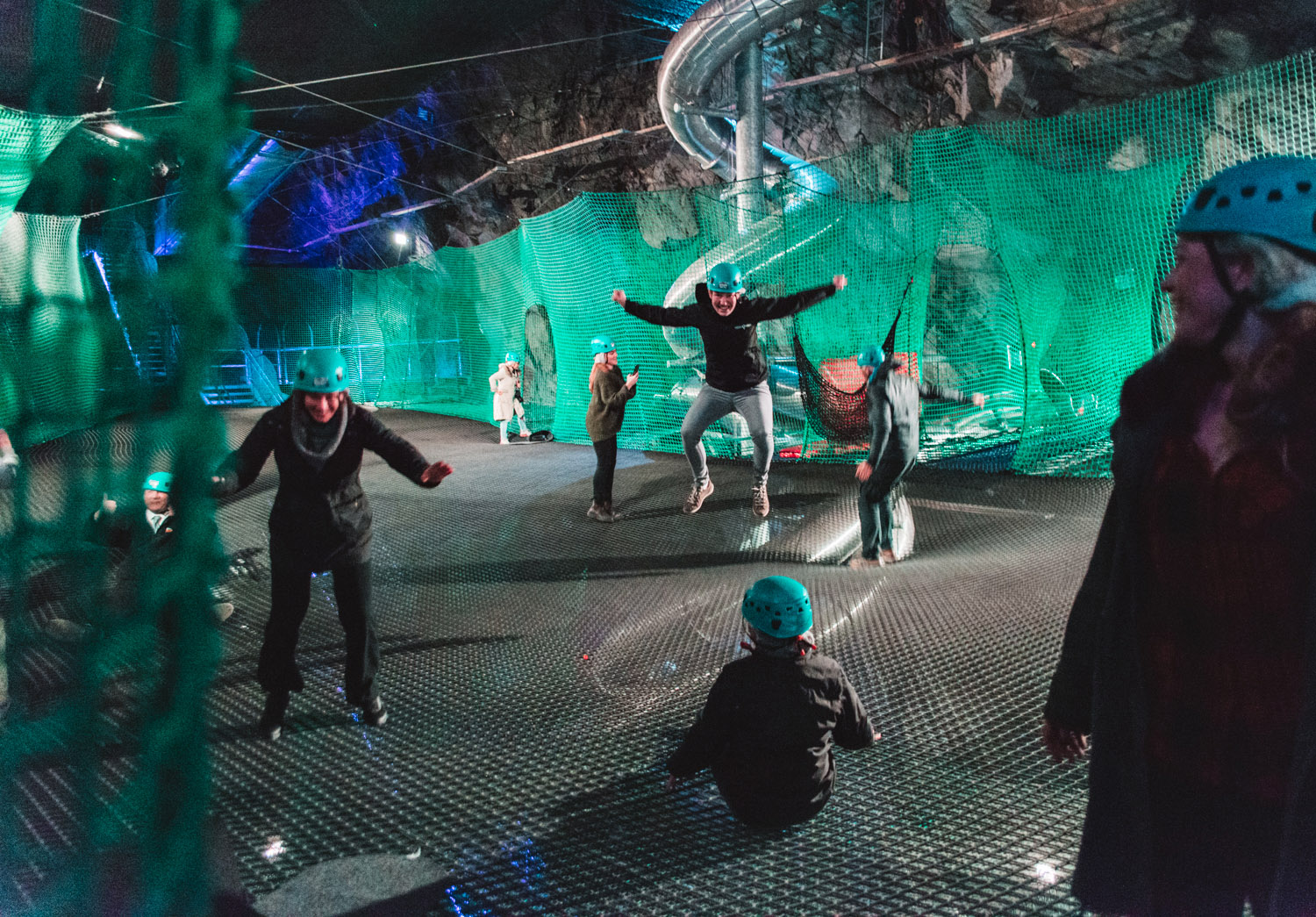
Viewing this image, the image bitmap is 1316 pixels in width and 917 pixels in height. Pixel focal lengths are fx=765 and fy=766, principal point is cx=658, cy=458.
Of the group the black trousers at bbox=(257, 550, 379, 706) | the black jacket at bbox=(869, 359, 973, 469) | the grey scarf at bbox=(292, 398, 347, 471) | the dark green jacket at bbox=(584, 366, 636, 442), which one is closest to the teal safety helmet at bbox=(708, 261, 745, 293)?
the black jacket at bbox=(869, 359, 973, 469)

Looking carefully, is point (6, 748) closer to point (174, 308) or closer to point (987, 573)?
point (174, 308)

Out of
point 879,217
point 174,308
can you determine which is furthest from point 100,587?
point 879,217

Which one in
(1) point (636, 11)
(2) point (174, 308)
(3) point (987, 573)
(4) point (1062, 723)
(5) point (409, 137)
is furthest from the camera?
(5) point (409, 137)

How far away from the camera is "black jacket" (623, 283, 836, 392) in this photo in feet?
19.2

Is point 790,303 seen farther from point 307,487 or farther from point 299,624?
point 299,624

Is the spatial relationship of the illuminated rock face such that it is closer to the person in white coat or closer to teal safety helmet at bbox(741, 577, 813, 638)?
the person in white coat

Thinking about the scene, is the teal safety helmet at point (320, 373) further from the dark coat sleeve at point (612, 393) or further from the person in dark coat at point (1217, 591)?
the dark coat sleeve at point (612, 393)

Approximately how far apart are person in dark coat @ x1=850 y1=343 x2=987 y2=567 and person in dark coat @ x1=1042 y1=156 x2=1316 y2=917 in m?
4.06

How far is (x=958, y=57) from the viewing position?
43.1 ft

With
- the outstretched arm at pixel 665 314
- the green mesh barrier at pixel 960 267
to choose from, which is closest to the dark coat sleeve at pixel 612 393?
the outstretched arm at pixel 665 314

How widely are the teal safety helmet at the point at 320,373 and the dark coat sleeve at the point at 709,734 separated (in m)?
1.94

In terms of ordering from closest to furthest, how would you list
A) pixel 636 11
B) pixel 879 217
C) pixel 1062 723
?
pixel 1062 723, pixel 879 217, pixel 636 11

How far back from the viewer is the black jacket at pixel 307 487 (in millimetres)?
3193

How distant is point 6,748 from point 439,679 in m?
1.75
